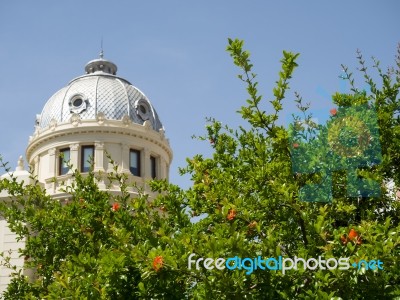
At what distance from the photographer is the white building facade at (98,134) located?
34.7m

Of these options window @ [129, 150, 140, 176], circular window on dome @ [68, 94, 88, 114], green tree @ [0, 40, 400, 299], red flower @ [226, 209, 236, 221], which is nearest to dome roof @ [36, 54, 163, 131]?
circular window on dome @ [68, 94, 88, 114]

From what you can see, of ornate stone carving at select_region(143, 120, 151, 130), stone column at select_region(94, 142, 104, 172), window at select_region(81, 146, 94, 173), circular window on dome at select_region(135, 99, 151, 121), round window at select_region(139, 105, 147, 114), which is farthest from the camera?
round window at select_region(139, 105, 147, 114)

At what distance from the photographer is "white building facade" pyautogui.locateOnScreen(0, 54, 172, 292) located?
34688mm

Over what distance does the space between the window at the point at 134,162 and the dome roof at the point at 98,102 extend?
6.59ft

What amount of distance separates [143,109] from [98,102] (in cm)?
294

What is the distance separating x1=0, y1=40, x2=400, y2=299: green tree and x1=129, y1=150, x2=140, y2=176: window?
24.5 meters

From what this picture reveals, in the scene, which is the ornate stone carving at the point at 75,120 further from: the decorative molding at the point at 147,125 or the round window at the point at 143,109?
the round window at the point at 143,109

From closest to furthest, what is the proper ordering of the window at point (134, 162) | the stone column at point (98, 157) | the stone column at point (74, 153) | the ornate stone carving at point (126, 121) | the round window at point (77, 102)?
the stone column at point (98, 157)
the stone column at point (74, 153)
the ornate stone carving at point (126, 121)
the window at point (134, 162)
the round window at point (77, 102)

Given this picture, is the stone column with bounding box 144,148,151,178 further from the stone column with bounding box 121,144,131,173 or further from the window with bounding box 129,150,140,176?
the stone column with bounding box 121,144,131,173

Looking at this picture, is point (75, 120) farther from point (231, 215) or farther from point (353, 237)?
point (353, 237)

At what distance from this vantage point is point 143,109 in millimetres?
37844


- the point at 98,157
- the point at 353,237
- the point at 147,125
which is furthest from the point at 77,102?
the point at 353,237

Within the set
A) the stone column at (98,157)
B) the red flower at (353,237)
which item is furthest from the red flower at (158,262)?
the stone column at (98,157)

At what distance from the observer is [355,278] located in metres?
6.17
